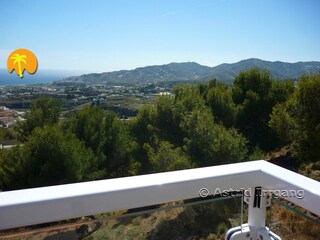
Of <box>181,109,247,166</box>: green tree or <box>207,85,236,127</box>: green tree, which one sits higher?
<box>207,85,236,127</box>: green tree

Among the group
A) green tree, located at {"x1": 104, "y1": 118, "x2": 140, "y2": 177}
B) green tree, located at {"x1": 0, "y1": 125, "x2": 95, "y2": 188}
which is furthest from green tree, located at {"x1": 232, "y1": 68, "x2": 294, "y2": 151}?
green tree, located at {"x1": 0, "y1": 125, "x2": 95, "y2": 188}

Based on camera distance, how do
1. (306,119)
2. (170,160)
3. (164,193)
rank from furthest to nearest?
(170,160) → (306,119) → (164,193)

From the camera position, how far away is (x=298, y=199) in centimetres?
97

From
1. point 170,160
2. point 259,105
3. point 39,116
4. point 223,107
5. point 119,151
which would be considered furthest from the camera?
point 39,116

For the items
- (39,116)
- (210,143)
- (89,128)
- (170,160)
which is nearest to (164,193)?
(170,160)

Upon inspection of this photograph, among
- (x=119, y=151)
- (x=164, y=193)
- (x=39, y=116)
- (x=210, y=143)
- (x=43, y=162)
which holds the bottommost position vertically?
(x=119, y=151)

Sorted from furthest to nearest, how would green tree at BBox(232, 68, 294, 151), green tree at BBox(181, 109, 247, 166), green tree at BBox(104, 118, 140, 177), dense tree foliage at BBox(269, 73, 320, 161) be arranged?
green tree at BBox(104, 118, 140, 177), green tree at BBox(232, 68, 294, 151), green tree at BBox(181, 109, 247, 166), dense tree foliage at BBox(269, 73, 320, 161)

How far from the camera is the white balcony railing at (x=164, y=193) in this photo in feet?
2.65

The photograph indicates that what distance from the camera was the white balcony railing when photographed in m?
0.81

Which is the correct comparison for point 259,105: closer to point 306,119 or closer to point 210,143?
point 306,119

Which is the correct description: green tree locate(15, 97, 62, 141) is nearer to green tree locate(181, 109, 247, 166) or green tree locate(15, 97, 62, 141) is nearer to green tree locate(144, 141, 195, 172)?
green tree locate(144, 141, 195, 172)

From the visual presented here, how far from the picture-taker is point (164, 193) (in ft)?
3.11

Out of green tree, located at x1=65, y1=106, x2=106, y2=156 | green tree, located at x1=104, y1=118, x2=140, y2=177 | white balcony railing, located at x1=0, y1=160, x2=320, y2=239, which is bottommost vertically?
green tree, located at x1=104, y1=118, x2=140, y2=177

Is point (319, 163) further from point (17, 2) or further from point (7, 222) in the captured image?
point (17, 2)
